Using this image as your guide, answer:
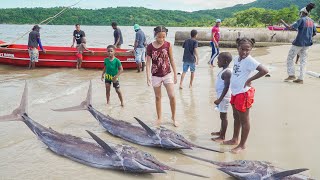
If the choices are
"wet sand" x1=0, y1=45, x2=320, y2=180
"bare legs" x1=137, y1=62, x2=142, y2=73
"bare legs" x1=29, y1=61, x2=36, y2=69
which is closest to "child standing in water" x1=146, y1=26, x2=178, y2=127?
"wet sand" x1=0, y1=45, x2=320, y2=180

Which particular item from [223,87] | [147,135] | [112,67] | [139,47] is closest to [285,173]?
[223,87]

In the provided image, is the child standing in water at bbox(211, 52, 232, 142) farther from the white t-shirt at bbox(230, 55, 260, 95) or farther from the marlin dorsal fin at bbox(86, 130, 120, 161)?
the marlin dorsal fin at bbox(86, 130, 120, 161)

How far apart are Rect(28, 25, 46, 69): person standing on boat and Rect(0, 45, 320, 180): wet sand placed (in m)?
2.80

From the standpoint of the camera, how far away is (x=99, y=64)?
51.0ft

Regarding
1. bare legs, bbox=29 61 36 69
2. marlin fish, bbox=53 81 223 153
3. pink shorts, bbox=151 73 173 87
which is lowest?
marlin fish, bbox=53 81 223 153

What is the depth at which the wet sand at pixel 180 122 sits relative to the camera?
4531 mm

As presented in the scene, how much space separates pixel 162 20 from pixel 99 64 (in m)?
133

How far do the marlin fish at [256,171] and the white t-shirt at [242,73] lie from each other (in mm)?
1194

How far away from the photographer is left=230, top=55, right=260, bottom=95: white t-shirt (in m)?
4.81

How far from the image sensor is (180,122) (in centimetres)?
675

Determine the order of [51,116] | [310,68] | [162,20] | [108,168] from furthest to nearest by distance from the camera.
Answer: [162,20] < [310,68] < [51,116] < [108,168]

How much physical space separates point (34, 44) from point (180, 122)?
10592 millimetres

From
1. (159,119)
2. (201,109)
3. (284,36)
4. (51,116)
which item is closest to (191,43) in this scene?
(201,109)

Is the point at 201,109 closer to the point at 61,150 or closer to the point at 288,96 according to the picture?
the point at 288,96
